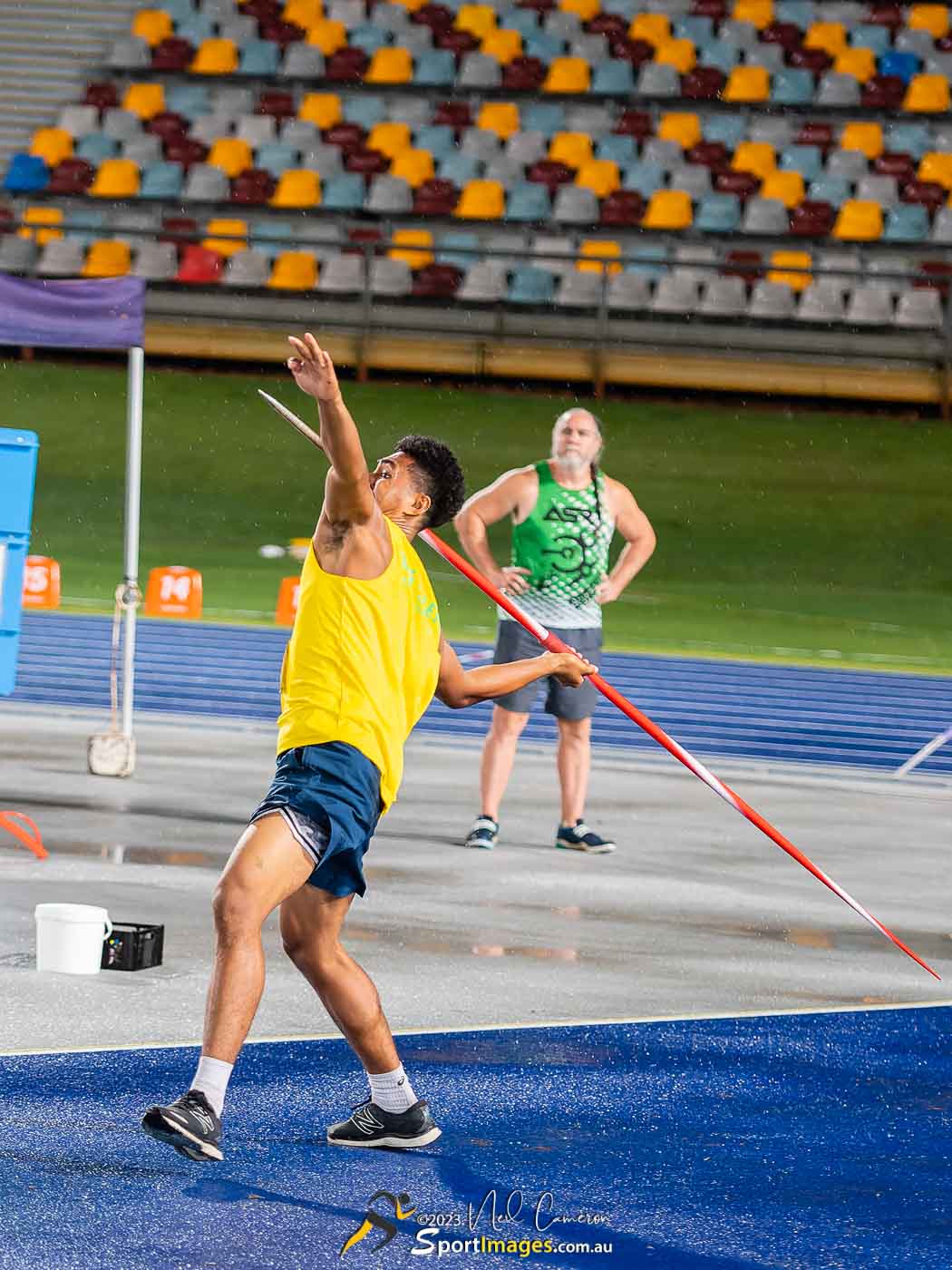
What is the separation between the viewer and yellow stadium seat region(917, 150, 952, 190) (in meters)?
25.3

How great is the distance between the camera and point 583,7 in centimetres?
2850

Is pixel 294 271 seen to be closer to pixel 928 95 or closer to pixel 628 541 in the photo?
pixel 928 95

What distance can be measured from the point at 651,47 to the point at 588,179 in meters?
3.11

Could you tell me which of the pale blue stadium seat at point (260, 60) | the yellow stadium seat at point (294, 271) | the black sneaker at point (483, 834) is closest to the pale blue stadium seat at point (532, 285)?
the yellow stadium seat at point (294, 271)

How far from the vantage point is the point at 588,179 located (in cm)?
2589

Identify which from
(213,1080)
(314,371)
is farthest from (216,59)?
(213,1080)

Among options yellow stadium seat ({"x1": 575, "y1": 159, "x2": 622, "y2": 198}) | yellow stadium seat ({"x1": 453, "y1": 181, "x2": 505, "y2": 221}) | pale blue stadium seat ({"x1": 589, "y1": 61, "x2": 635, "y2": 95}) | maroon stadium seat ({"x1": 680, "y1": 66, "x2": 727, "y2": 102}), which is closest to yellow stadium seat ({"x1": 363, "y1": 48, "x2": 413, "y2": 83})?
pale blue stadium seat ({"x1": 589, "y1": 61, "x2": 635, "y2": 95})

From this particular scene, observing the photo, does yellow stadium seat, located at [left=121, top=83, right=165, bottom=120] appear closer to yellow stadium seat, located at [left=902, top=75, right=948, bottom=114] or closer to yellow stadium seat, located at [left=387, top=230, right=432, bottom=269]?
yellow stadium seat, located at [left=387, top=230, right=432, bottom=269]

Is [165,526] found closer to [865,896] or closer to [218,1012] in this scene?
[865,896]

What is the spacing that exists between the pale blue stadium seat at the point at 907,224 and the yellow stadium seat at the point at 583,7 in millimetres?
5887

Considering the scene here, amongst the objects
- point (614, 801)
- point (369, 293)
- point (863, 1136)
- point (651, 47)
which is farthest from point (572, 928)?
point (651, 47)

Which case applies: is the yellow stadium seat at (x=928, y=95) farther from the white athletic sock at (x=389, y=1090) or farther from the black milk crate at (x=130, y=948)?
the white athletic sock at (x=389, y=1090)

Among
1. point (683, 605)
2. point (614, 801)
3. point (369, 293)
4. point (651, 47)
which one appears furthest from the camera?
point (651, 47)

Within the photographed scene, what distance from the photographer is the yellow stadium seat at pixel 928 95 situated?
2641cm
